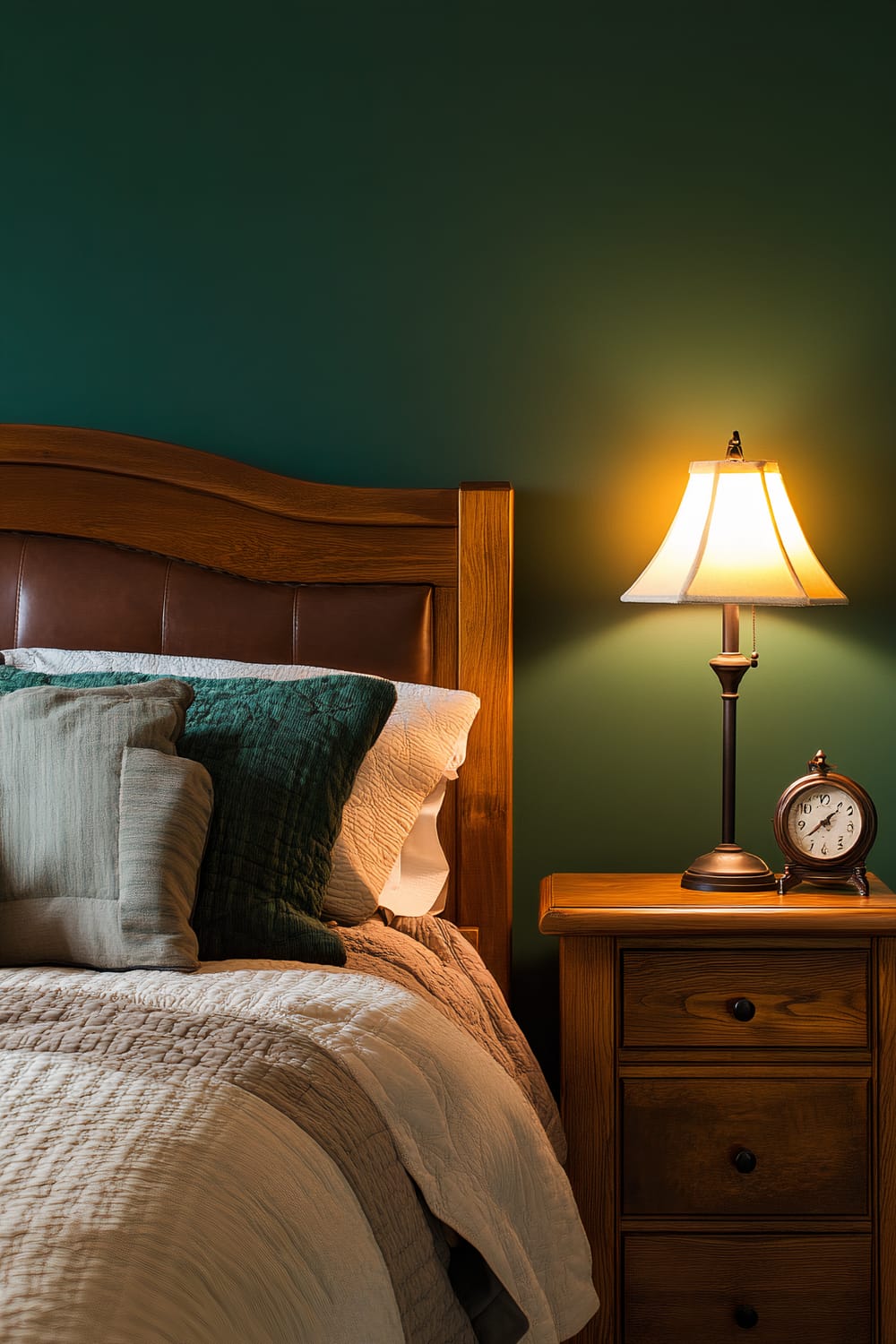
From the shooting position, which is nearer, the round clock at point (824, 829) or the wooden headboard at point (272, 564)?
the round clock at point (824, 829)

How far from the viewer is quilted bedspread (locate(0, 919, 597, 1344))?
2.47ft

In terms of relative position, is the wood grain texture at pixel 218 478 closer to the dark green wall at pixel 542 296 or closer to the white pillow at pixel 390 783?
the dark green wall at pixel 542 296

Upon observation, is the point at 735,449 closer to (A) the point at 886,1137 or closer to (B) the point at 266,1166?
(A) the point at 886,1137

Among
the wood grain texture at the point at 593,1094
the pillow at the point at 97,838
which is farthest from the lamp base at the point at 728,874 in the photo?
the pillow at the point at 97,838

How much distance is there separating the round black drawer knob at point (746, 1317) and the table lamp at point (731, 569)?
589mm

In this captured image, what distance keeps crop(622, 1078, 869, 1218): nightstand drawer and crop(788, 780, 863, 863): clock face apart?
34 cm

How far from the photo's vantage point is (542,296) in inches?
84.4

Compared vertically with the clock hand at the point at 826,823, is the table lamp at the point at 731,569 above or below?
above

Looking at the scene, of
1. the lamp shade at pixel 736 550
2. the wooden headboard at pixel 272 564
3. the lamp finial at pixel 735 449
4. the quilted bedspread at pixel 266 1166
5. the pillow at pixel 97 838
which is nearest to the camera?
the quilted bedspread at pixel 266 1166

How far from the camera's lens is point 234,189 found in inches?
84.9

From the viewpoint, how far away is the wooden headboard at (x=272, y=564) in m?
2.01

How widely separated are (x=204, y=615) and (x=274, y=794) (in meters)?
0.62

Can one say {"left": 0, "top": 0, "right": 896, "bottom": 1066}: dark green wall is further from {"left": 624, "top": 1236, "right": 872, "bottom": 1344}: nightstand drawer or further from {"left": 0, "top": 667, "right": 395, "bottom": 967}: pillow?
{"left": 0, "top": 667, "right": 395, "bottom": 967}: pillow

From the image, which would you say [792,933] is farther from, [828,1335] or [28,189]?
[28,189]
